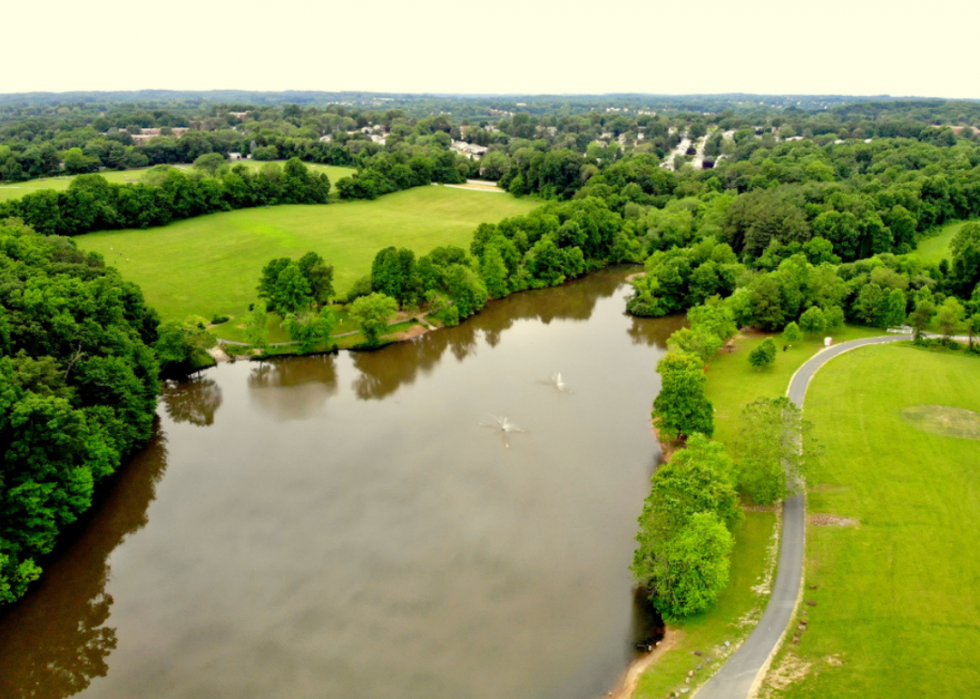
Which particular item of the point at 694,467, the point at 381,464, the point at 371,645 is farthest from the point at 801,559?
the point at 381,464

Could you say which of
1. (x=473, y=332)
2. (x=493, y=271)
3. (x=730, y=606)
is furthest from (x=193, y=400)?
(x=730, y=606)

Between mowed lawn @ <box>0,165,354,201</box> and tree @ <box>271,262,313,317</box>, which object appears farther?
mowed lawn @ <box>0,165,354,201</box>

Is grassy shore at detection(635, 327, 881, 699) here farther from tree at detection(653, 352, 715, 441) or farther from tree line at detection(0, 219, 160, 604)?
tree line at detection(0, 219, 160, 604)

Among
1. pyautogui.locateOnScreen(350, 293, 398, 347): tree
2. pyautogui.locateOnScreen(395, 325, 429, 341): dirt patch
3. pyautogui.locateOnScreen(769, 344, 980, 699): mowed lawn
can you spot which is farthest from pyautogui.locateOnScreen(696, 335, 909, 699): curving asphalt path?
pyautogui.locateOnScreen(395, 325, 429, 341): dirt patch

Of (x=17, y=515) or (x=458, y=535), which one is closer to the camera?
(x=17, y=515)

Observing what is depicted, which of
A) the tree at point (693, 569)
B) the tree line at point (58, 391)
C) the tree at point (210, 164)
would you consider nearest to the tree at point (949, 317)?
the tree at point (693, 569)

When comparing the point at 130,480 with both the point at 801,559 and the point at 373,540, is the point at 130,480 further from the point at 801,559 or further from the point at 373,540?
the point at 801,559
